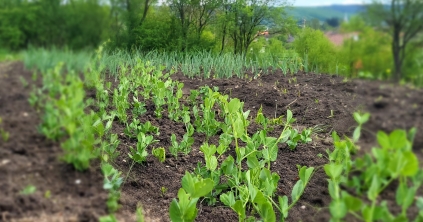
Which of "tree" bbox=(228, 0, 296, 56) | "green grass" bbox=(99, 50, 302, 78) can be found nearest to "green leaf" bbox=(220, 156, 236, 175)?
"green grass" bbox=(99, 50, 302, 78)

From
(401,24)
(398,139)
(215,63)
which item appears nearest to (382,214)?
(398,139)

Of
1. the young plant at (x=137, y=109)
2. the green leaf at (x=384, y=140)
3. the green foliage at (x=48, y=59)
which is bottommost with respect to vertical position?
the young plant at (x=137, y=109)

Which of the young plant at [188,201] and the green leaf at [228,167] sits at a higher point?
the young plant at [188,201]

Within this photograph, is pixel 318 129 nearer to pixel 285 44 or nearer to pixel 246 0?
pixel 285 44

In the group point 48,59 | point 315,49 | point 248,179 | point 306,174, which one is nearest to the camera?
point 48,59

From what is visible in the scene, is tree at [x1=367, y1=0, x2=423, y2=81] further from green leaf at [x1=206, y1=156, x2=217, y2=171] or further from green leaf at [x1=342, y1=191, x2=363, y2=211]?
green leaf at [x1=206, y1=156, x2=217, y2=171]

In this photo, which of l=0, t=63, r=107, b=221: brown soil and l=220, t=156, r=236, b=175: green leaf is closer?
l=0, t=63, r=107, b=221: brown soil

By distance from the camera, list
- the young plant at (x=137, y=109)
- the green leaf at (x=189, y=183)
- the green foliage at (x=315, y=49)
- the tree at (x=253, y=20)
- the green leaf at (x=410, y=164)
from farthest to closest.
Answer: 1. the tree at (x=253, y=20)
2. the young plant at (x=137, y=109)
3. the green foliage at (x=315, y=49)
4. the green leaf at (x=189, y=183)
5. the green leaf at (x=410, y=164)

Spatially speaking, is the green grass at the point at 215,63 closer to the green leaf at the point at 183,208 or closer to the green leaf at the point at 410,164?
the green leaf at the point at 183,208

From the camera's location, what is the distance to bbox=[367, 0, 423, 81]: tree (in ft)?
3.30

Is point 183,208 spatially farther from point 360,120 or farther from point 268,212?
point 360,120

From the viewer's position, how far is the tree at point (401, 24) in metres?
1.00

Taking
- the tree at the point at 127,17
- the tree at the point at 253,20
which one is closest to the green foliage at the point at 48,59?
the tree at the point at 127,17

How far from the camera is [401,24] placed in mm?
1005
